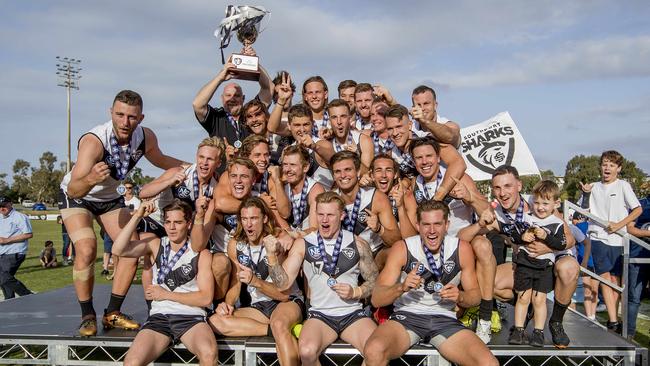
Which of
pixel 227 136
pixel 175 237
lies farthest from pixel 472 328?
pixel 227 136

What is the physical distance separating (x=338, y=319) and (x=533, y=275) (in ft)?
5.80

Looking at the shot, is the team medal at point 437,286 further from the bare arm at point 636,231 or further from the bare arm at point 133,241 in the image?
the bare arm at point 636,231

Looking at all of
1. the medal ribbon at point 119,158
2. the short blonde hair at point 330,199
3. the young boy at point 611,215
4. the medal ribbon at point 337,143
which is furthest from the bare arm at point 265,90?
the young boy at point 611,215

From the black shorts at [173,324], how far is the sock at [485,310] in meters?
2.37

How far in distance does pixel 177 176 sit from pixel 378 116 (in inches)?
90.4

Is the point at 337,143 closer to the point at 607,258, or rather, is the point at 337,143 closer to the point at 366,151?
the point at 366,151

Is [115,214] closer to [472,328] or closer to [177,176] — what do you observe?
[177,176]

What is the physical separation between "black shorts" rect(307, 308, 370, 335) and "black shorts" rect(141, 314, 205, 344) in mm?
983

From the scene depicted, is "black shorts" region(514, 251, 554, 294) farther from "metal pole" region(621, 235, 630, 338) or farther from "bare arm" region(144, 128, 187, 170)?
"bare arm" region(144, 128, 187, 170)

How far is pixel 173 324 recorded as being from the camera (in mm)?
4340

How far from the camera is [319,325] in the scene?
4258 mm

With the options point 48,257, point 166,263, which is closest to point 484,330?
point 166,263

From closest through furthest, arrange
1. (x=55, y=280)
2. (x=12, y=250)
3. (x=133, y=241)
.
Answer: (x=133, y=241) < (x=12, y=250) < (x=55, y=280)

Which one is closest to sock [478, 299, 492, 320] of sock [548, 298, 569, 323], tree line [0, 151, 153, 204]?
sock [548, 298, 569, 323]
